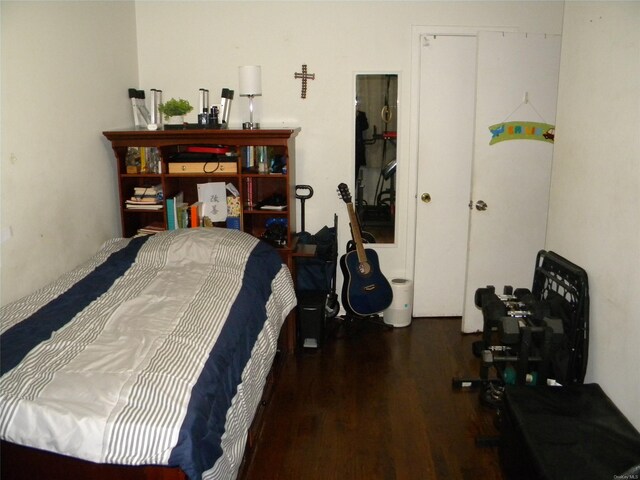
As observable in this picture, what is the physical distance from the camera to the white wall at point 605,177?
6.20ft

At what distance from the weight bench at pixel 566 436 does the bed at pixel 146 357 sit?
100 cm

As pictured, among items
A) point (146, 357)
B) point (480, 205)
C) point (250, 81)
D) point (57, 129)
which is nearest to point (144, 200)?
point (57, 129)

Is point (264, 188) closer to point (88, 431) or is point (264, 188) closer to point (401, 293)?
point (401, 293)

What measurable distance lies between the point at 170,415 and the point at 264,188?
2270 millimetres

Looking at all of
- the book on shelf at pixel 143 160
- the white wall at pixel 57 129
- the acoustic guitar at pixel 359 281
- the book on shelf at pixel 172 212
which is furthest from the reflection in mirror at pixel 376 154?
the white wall at pixel 57 129

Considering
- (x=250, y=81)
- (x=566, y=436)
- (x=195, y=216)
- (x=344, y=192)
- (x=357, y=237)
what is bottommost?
(x=566, y=436)

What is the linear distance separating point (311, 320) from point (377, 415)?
853mm

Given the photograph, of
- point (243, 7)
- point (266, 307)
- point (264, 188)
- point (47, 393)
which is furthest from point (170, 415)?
point (243, 7)

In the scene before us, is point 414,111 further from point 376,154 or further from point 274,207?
point 274,207

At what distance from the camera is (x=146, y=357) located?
179cm

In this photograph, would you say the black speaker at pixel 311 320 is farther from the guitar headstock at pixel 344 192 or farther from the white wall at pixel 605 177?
the white wall at pixel 605 177

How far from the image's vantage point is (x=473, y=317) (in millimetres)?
3646

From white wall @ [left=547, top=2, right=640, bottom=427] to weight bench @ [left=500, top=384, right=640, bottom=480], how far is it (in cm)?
11

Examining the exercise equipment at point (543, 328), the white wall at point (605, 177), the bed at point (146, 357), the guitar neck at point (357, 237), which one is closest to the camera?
the bed at point (146, 357)
